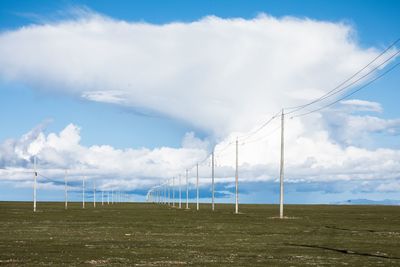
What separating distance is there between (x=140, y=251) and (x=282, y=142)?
160 ft

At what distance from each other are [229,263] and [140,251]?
6.36 metres

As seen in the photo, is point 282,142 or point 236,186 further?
point 236,186

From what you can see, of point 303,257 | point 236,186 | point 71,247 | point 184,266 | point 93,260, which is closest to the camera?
point 184,266

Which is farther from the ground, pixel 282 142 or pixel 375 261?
Answer: pixel 282 142

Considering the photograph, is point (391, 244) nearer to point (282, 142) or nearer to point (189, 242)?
point (189, 242)

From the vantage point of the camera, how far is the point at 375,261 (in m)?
26.3

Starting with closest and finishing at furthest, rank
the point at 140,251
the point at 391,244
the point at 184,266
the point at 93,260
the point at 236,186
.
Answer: the point at 184,266
the point at 93,260
the point at 140,251
the point at 391,244
the point at 236,186

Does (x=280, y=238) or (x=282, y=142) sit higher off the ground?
(x=282, y=142)

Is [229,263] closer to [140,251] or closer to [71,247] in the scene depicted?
[140,251]

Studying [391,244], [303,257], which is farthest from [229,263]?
[391,244]

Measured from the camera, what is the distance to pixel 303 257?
27703 mm

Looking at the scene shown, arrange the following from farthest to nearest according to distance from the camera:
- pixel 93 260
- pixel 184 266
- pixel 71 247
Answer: pixel 71 247
pixel 93 260
pixel 184 266

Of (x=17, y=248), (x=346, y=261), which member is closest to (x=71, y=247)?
(x=17, y=248)

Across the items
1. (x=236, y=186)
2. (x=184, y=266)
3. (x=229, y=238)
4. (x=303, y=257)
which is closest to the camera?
(x=184, y=266)
